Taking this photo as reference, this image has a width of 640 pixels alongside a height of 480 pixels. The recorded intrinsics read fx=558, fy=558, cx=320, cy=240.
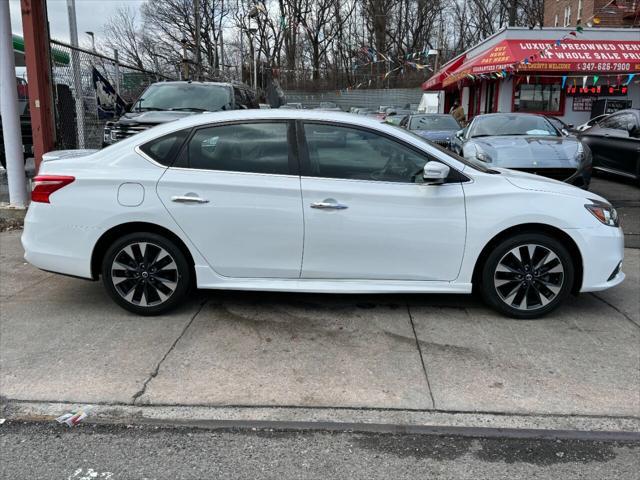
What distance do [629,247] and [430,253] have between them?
4.08 metres

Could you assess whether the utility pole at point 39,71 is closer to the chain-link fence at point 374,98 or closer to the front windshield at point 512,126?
the front windshield at point 512,126

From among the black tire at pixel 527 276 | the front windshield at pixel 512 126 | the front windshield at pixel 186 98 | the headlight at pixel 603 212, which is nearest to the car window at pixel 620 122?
the front windshield at pixel 512 126

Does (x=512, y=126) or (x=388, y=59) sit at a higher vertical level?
(x=388, y=59)

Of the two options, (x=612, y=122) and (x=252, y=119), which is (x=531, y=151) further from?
(x=252, y=119)

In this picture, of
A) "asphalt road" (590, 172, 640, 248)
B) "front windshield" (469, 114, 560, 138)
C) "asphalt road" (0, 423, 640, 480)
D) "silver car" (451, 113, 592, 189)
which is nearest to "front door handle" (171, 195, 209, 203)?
"asphalt road" (0, 423, 640, 480)

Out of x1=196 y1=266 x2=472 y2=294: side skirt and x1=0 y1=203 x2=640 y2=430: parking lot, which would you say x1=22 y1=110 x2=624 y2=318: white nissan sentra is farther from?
x1=0 y1=203 x2=640 y2=430: parking lot

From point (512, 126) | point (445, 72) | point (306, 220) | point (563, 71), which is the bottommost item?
point (306, 220)

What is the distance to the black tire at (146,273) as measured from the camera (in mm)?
4410

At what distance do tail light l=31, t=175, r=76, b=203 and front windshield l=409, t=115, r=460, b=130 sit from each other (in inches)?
451

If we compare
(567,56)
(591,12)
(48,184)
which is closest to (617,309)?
(48,184)

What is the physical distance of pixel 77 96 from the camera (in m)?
10.0

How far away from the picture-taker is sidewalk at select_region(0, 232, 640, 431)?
3.31 metres

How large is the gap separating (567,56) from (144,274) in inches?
767

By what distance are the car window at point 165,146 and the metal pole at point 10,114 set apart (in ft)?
14.9
